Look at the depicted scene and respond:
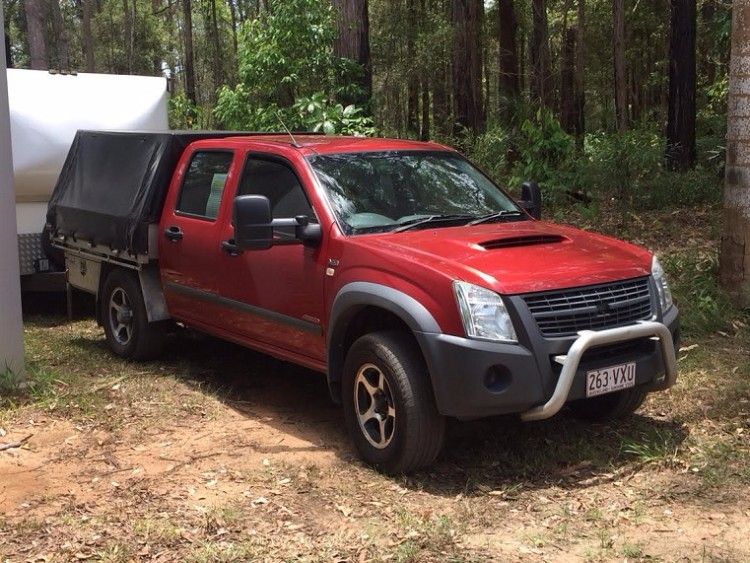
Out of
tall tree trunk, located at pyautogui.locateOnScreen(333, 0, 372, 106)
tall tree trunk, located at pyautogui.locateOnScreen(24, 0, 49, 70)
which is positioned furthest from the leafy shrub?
tall tree trunk, located at pyautogui.locateOnScreen(24, 0, 49, 70)

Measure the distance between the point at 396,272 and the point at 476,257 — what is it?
0.44 meters

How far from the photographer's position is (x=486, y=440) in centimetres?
549

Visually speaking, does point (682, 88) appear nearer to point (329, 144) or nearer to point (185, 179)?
point (329, 144)

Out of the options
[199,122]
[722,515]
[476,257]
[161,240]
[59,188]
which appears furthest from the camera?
[199,122]

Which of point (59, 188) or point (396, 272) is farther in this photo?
point (59, 188)

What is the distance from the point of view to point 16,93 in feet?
30.5

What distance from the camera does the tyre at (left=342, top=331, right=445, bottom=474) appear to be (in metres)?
4.72

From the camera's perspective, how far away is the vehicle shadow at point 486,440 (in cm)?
493

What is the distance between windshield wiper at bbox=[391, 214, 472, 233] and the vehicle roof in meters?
0.75

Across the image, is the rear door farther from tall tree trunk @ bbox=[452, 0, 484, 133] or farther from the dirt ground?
tall tree trunk @ bbox=[452, 0, 484, 133]

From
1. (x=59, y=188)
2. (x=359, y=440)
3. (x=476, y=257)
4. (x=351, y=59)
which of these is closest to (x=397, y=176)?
(x=476, y=257)

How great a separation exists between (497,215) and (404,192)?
0.63 m

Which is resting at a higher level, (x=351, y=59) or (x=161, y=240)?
(x=351, y=59)

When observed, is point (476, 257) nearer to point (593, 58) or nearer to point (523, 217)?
point (523, 217)
